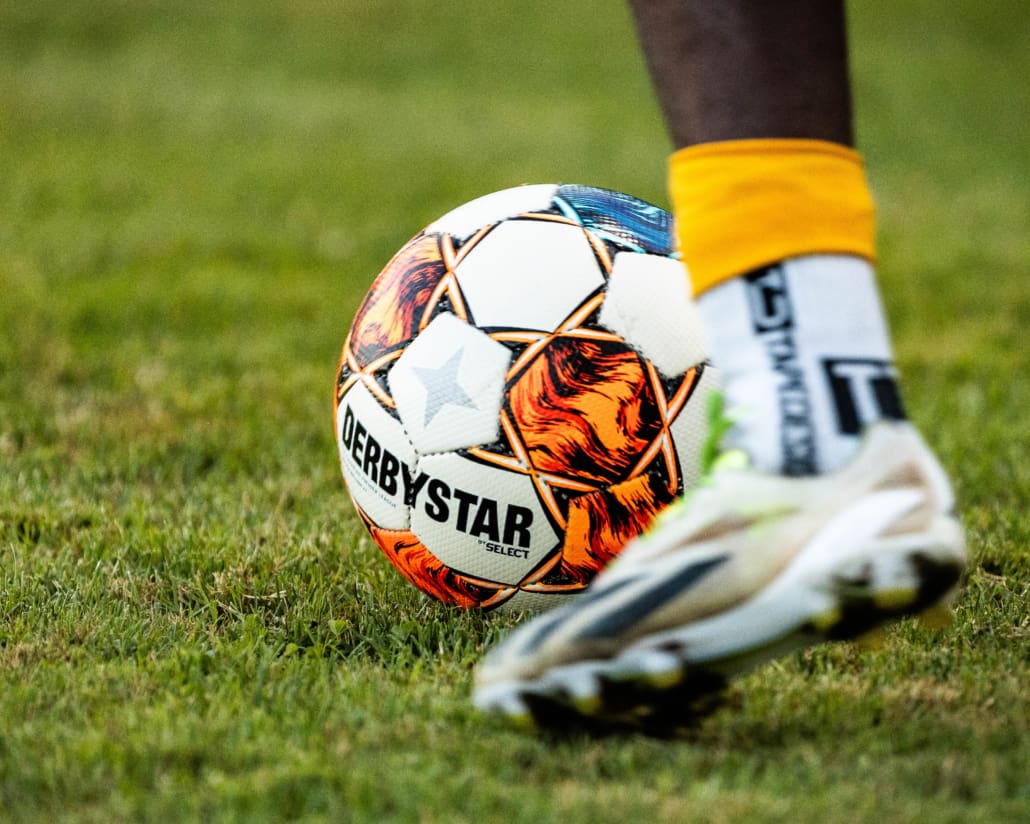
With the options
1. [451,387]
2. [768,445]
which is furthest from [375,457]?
[768,445]

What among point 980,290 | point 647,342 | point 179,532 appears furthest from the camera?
point 980,290

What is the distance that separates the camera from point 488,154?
8867mm

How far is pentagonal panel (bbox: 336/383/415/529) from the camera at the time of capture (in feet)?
7.17

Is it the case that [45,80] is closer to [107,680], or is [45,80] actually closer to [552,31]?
[552,31]

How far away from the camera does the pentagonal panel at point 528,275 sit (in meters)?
2.15

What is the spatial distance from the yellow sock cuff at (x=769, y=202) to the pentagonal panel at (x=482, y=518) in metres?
0.61

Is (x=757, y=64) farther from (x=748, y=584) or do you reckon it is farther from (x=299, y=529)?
(x=299, y=529)

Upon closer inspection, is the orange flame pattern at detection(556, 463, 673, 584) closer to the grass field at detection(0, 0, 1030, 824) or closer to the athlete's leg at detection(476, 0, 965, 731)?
the grass field at detection(0, 0, 1030, 824)

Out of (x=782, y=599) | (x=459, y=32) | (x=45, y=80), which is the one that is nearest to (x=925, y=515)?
(x=782, y=599)

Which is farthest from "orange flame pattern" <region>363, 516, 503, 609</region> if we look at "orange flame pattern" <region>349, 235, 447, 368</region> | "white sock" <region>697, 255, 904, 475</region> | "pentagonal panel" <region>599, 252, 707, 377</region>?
"white sock" <region>697, 255, 904, 475</region>

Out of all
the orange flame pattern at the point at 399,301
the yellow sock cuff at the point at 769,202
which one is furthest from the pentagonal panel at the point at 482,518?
the yellow sock cuff at the point at 769,202

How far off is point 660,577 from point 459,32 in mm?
14351

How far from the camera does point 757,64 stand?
1588 mm

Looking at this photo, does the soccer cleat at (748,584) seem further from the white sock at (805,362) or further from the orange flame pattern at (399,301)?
the orange flame pattern at (399,301)
